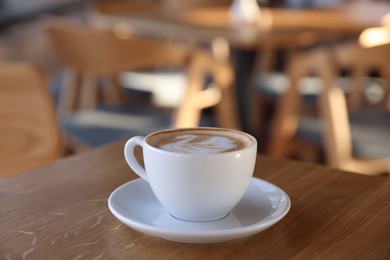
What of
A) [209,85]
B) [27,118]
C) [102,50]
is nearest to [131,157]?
[27,118]

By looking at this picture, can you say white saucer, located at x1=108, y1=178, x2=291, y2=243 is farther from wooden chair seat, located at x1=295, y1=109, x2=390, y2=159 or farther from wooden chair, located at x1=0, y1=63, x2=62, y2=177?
wooden chair seat, located at x1=295, y1=109, x2=390, y2=159

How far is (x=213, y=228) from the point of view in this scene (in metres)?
0.56

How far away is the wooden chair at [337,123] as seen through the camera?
1631 mm

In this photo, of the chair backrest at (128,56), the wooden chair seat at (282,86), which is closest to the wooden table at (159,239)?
the chair backrest at (128,56)

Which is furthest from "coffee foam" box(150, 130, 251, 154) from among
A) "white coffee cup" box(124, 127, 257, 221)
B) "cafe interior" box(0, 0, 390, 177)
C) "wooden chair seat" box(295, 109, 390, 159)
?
"wooden chair seat" box(295, 109, 390, 159)

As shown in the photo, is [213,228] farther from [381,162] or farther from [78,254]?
[381,162]

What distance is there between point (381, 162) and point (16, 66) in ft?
3.20

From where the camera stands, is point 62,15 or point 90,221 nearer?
point 90,221

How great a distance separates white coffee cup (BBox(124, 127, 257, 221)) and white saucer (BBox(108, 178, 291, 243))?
1 cm

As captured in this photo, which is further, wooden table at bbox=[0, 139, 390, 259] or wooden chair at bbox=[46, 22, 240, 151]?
wooden chair at bbox=[46, 22, 240, 151]

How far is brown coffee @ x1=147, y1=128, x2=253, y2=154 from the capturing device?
22.6 inches

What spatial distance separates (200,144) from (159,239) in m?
0.10

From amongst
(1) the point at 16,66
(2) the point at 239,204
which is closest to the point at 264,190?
(2) the point at 239,204

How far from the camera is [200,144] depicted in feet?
1.94
